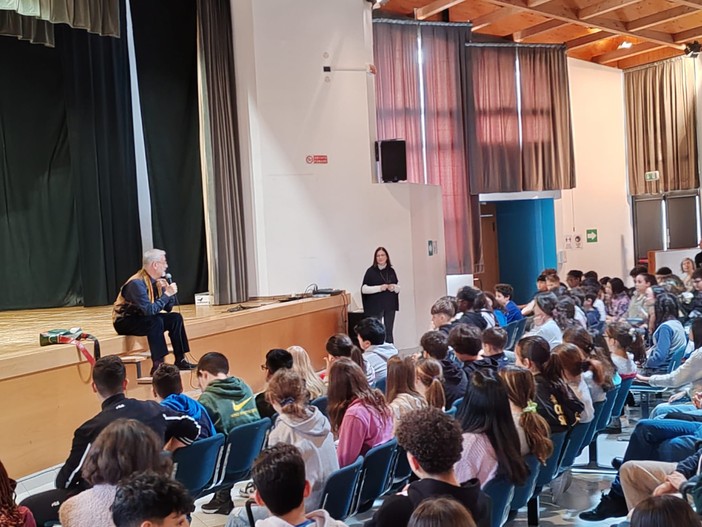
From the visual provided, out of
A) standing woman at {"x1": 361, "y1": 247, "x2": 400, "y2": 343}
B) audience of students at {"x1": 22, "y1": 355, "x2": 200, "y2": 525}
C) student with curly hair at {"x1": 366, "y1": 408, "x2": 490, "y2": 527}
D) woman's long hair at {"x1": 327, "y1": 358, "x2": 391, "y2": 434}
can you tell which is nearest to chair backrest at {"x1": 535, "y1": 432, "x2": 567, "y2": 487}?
woman's long hair at {"x1": 327, "y1": 358, "x2": 391, "y2": 434}

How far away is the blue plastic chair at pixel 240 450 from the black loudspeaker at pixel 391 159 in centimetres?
602

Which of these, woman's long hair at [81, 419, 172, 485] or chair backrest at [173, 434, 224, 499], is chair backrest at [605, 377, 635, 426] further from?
woman's long hair at [81, 419, 172, 485]

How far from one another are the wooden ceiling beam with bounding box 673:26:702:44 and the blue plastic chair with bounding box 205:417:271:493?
11620 millimetres

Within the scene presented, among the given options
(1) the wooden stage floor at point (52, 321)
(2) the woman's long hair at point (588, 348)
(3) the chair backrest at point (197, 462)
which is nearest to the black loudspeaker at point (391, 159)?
(1) the wooden stage floor at point (52, 321)

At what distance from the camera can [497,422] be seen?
9.41 ft

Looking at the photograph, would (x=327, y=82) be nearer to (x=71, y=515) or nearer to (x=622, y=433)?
(x=622, y=433)

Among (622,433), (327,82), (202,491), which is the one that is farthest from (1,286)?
(622,433)

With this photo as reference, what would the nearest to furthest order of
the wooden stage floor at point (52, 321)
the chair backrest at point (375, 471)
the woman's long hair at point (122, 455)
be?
the woman's long hair at point (122, 455)
the chair backrest at point (375, 471)
the wooden stage floor at point (52, 321)

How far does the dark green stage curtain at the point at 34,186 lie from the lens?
29.9 ft

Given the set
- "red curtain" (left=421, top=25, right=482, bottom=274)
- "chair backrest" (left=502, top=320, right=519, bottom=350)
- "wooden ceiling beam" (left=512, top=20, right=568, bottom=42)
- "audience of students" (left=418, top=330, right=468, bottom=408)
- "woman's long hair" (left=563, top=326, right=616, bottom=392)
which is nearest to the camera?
"audience of students" (left=418, top=330, right=468, bottom=408)

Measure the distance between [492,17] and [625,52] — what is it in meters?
3.58

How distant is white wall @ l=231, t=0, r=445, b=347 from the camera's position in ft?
29.3

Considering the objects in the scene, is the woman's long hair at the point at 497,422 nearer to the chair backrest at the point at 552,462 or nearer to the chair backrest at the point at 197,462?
the chair backrest at the point at 552,462

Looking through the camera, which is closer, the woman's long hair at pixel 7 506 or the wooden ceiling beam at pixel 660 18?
the woman's long hair at pixel 7 506
